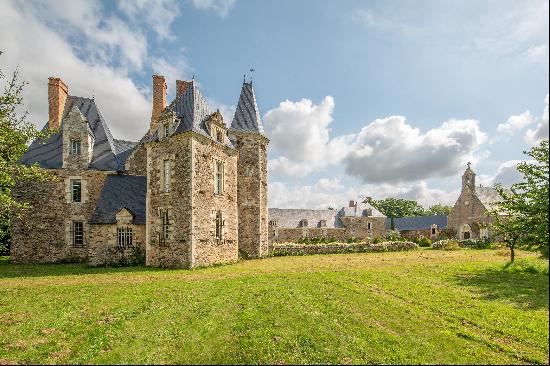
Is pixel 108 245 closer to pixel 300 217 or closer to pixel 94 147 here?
pixel 94 147

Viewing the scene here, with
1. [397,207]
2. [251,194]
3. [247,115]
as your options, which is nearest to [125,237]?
[251,194]

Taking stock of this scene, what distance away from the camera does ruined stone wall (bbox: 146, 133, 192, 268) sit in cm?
1883

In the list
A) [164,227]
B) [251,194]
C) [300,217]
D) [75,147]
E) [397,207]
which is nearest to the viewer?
[164,227]

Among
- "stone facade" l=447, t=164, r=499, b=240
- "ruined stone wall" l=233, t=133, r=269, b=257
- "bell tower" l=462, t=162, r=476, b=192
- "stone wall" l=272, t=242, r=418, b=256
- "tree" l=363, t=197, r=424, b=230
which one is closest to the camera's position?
"ruined stone wall" l=233, t=133, r=269, b=257

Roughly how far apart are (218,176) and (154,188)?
3857mm

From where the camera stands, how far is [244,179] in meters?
25.6

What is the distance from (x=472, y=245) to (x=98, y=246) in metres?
35.8

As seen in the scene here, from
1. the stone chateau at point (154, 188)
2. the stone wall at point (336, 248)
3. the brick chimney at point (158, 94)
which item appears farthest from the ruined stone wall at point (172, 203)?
the stone wall at point (336, 248)

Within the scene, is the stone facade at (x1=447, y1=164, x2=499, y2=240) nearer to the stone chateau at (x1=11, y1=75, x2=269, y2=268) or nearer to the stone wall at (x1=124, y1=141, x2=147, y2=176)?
the stone chateau at (x1=11, y1=75, x2=269, y2=268)

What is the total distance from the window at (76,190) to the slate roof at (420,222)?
206 feet

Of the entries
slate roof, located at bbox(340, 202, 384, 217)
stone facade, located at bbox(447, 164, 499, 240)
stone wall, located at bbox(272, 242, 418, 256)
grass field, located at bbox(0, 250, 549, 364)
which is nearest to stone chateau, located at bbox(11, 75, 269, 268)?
stone wall, located at bbox(272, 242, 418, 256)

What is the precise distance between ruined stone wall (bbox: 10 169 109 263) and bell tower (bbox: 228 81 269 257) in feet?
34.6

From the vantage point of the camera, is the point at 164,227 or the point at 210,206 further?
the point at 210,206

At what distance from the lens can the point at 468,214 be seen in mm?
47219
